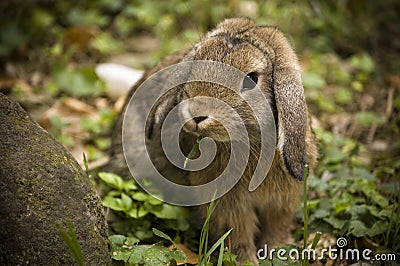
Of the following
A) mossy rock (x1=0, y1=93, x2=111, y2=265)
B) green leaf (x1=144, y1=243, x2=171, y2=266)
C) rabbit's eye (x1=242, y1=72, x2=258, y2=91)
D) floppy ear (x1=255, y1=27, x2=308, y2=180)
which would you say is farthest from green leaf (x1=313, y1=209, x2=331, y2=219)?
mossy rock (x1=0, y1=93, x2=111, y2=265)

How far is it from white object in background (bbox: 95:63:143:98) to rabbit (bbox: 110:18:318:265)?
1396 mm

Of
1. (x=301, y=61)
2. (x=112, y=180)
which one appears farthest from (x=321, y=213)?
(x=301, y=61)

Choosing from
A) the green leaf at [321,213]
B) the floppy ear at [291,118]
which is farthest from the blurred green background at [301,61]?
the floppy ear at [291,118]

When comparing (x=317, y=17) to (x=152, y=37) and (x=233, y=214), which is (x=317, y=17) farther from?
(x=233, y=214)

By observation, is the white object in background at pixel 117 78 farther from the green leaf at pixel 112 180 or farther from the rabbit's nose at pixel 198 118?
the rabbit's nose at pixel 198 118

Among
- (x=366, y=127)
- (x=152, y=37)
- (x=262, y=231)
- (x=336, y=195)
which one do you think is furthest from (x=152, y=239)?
(x=152, y=37)

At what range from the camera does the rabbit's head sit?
3.04 m

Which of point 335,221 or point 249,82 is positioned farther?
point 335,221

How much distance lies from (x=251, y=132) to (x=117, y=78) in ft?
7.67

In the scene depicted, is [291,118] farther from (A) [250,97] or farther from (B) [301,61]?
(B) [301,61]

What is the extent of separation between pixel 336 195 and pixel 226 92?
1.41 meters

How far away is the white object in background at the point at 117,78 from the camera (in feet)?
17.3

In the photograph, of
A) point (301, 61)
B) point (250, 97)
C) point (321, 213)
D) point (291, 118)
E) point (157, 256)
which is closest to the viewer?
point (157, 256)

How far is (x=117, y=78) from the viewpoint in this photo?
5301 millimetres
